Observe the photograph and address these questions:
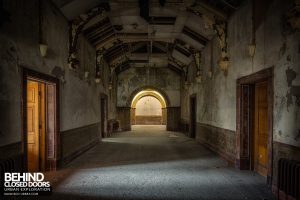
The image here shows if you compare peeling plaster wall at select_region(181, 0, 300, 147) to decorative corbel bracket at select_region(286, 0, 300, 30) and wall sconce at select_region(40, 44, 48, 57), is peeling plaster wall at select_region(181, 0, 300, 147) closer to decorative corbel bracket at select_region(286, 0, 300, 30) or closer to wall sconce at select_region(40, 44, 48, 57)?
decorative corbel bracket at select_region(286, 0, 300, 30)

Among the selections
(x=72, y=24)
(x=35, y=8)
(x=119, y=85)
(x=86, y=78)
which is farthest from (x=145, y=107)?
(x=35, y=8)

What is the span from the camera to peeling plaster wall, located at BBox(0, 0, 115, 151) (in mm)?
4062

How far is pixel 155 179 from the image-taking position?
534 centimetres

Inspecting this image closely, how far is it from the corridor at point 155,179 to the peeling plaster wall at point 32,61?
4.58 ft

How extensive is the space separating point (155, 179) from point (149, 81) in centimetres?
1292

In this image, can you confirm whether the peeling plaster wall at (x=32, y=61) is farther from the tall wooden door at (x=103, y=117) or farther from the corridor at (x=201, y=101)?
the tall wooden door at (x=103, y=117)

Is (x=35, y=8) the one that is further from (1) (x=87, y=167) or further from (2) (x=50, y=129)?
(1) (x=87, y=167)

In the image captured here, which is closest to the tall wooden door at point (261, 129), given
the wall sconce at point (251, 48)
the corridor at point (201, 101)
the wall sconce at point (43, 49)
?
the corridor at point (201, 101)

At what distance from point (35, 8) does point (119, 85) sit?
12857 millimetres

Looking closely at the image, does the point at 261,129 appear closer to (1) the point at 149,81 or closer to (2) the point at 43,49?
(2) the point at 43,49

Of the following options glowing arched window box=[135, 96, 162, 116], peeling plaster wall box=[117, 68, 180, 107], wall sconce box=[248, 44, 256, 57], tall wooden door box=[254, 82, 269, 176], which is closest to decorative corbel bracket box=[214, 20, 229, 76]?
tall wooden door box=[254, 82, 269, 176]

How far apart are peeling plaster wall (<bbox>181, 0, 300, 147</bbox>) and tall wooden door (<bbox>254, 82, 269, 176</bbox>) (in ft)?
1.90

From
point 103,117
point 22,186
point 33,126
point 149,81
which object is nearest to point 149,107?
point 149,81

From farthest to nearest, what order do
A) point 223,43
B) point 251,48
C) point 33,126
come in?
point 223,43 → point 33,126 → point 251,48
